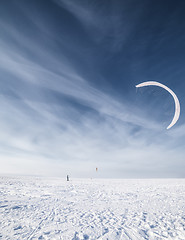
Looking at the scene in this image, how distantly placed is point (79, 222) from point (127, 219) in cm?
226

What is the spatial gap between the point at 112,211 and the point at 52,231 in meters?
3.73

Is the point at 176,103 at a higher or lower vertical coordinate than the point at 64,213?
higher

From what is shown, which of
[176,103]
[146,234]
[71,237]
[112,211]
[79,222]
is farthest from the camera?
[176,103]

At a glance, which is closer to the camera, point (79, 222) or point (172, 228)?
point (172, 228)

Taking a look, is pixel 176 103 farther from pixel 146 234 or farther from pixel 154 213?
pixel 146 234

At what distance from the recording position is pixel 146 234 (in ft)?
17.3

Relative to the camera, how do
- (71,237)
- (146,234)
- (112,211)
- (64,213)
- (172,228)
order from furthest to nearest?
(112,211) → (64,213) → (172,228) → (146,234) → (71,237)

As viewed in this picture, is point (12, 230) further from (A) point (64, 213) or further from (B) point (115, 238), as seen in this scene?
(B) point (115, 238)

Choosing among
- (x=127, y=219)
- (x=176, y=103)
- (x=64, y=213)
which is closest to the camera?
(x=127, y=219)

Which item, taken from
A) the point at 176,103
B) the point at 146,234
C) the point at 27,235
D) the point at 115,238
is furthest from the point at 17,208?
the point at 176,103

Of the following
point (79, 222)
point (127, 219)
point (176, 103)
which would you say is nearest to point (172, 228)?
point (127, 219)

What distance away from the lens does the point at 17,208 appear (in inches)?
316

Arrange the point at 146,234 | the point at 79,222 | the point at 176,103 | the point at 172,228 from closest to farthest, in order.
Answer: the point at 146,234 → the point at 172,228 → the point at 79,222 → the point at 176,103

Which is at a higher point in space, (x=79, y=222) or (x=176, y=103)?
(x=176, y=103)
